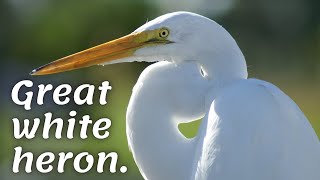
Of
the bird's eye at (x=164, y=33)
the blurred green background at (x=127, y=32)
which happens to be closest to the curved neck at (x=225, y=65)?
the bird's eye at (x=164, y=33)

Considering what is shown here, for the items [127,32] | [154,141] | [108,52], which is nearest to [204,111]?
[154,141]

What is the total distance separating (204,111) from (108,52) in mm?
270

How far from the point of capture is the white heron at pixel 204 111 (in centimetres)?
216

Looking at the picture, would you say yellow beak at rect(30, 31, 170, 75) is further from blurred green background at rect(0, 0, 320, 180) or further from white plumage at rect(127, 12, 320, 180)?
blurred green background at rect(0, 0, 320, 180)

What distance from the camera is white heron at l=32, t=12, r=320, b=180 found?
2.16 metres

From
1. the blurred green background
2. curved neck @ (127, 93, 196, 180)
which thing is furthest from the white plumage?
the blurred green background

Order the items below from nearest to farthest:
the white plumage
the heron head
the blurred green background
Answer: the white plumage < the heron head < the blurred green background

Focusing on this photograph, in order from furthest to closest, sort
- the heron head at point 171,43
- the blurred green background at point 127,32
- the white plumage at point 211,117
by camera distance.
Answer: the blurred green background at point 127,32 → the heron head at point 171,43 → the white plumage at point 211,117

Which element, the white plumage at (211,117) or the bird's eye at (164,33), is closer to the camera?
the white plumage at (211,117)

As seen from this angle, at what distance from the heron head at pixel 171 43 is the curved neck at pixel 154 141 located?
0.36ft

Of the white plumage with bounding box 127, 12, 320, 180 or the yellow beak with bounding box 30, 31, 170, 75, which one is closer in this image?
the white plumage with bounding box 127, 12, 320, 180

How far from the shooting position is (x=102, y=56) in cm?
241

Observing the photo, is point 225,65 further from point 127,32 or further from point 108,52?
point 127,32

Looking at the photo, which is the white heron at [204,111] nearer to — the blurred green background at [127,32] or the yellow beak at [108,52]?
the yellow beak at [108,52]
